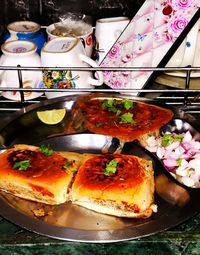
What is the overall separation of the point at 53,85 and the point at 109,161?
36cm

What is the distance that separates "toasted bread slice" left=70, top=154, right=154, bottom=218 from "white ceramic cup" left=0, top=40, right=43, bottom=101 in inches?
16.3

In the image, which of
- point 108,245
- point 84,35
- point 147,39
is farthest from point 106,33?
point 108,245

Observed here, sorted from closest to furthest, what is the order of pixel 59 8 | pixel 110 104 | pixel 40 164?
pixel 40 164 < pixel 110 104 < pixel 59 8

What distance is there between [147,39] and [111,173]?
1.58 feet

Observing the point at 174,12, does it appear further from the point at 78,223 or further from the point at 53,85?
the point at 78,223

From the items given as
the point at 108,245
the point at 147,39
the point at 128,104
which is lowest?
the point at 108,245

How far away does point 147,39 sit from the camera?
1.35 m

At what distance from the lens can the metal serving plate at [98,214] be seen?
96cm

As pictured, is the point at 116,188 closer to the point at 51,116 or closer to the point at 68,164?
the point at 68,164

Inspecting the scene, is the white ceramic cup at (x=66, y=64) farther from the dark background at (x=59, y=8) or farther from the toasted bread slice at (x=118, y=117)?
the dark background at (x=59, y=8)

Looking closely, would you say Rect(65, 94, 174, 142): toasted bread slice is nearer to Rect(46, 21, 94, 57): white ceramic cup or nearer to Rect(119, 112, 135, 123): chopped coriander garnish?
Rect(119, 112, 135, 123): chopped coriander garnish

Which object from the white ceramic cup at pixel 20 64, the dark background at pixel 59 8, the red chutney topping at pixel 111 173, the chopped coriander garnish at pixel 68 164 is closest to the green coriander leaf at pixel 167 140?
the red chutney topping at pixel 111 173

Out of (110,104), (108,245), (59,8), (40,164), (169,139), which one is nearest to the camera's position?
(108,245)

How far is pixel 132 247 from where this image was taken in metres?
0.97
